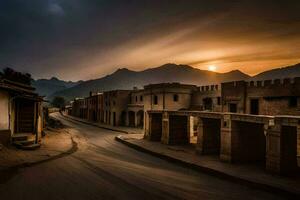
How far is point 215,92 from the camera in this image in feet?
111

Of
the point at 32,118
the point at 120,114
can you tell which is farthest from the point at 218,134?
the point at 120,114

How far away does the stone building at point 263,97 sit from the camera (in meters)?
23.2

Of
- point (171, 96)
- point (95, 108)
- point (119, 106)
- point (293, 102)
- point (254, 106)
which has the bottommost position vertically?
point (95, 108)

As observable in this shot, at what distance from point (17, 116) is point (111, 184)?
14.5 metres

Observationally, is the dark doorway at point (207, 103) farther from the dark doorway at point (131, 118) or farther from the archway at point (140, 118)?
the dark doorway at point (131, 118)

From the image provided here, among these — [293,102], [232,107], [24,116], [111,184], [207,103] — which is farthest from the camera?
[207,103]

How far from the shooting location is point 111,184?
12.5 m

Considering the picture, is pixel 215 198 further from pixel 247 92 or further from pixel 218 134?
pixel 247 92

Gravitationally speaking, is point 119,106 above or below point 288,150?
above

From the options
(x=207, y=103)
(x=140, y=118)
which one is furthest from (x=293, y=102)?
(x=140, y=118)

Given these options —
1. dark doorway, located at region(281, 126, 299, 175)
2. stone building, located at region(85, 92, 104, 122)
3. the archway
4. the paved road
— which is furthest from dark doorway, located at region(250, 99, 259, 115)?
stone building, located at region(85, 92, 104, 122)

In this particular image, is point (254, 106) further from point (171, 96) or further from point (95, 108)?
point (95, 108)

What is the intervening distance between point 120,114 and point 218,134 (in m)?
29.3

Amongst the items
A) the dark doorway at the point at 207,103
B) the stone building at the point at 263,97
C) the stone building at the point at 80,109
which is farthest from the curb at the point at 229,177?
the stone building at the point at 80,109
